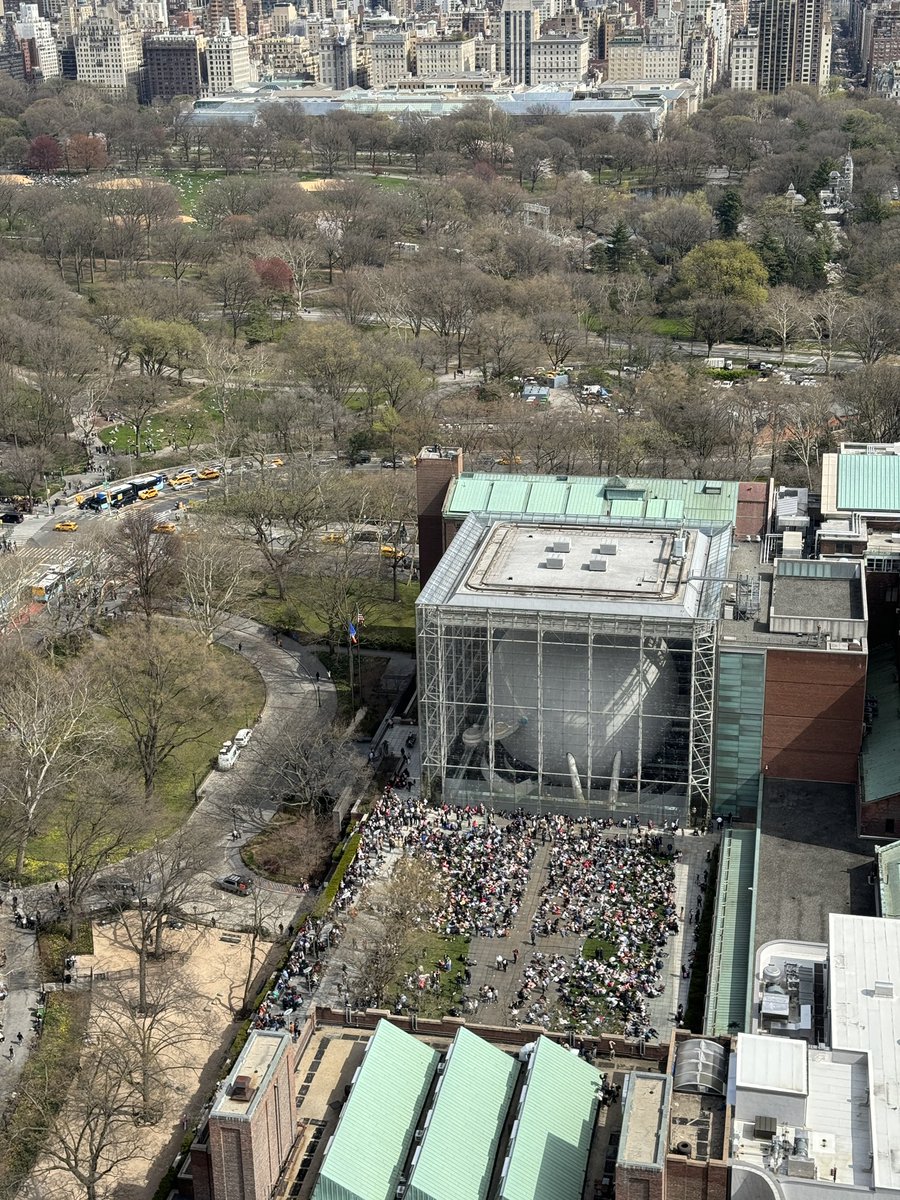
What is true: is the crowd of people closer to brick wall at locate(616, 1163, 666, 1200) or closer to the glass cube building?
the glass cube building

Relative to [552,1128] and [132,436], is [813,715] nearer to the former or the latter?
[552,1128]

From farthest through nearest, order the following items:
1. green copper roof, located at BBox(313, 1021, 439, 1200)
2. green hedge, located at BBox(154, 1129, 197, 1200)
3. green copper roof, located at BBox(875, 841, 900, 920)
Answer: green copper roof, located at BBox(875, 841, 900, 920) → green hedge, located at BBox(154, 1129, 197, 1200) → green copper roof, located at BBox(313, 1021, 439, 1200)

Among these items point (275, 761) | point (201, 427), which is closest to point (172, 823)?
point (275, 761)

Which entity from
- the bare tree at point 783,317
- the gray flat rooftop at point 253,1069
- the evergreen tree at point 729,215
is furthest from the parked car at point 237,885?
the evergreen tree at point 729,215

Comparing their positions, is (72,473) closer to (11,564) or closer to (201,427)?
(201,427)

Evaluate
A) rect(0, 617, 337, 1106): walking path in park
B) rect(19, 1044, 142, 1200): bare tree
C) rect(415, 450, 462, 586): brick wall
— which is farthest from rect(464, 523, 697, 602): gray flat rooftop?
rect(19, 1044, 142, 1200): bare tree

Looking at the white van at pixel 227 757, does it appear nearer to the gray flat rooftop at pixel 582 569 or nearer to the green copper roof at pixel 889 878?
the gray flat rooftop at pixel 582 569
